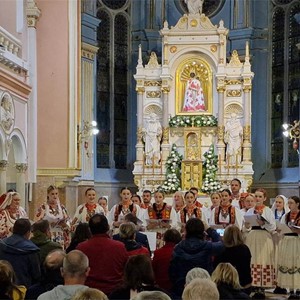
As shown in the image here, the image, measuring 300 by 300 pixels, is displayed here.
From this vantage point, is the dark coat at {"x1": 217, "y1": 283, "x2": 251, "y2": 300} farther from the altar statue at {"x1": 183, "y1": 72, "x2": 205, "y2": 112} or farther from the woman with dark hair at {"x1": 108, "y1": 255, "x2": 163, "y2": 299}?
the altar statue at {"x1": 183, "y1": 72, "x2": 205, "y2": 112}

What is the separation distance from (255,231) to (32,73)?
790 centimetres

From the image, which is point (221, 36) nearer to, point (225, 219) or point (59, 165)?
point (59, 165)

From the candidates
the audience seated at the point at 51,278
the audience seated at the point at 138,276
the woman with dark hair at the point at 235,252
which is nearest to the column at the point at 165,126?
the woman with dark hair at the point at 235,252

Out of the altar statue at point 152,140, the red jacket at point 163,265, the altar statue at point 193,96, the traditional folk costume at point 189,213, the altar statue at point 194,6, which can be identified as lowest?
the red jacket at point 163,265

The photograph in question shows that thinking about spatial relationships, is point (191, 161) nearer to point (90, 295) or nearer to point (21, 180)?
point (21, 180)

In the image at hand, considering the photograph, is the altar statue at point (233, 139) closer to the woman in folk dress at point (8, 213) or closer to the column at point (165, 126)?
the column at point (165, 126)

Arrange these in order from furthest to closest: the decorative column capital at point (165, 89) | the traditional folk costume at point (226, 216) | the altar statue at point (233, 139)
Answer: the decorative column capital at point (165, 89) < the altar statue at point (233, 139) < the traditional folk costume at point (226, 216)

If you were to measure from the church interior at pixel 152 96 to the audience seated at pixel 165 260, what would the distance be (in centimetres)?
897

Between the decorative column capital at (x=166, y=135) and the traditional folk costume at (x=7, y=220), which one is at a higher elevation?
the decorative column capital at (x=166, y=135)

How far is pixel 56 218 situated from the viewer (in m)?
11.1

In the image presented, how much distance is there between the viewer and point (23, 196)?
15648mm

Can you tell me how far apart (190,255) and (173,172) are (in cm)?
1449

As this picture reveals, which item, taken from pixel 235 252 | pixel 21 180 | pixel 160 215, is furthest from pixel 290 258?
pixel 21 180

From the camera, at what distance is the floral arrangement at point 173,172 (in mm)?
20938
